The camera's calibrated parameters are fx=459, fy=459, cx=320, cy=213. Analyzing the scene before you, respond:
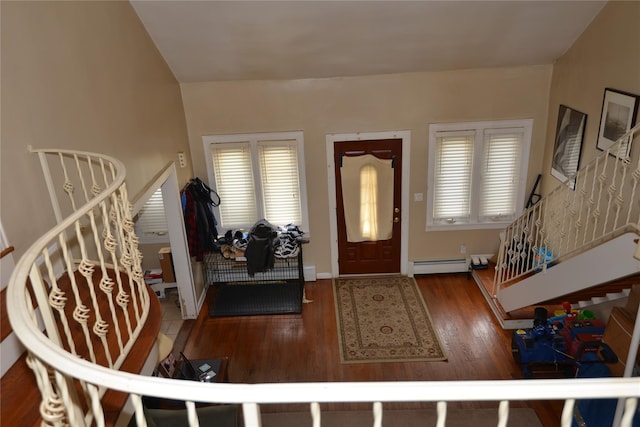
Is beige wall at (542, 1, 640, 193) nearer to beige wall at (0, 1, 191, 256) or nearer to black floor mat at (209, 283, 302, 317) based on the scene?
black floor mat at (209, 283, 302, 317)

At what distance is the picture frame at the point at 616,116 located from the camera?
4211mm

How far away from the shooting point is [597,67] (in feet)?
15.8

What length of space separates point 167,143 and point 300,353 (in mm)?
2902

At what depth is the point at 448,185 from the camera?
6395mm

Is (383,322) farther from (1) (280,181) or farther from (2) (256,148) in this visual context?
(2) (256,148)

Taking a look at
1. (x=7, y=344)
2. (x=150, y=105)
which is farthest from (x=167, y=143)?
(x=7, y=344)

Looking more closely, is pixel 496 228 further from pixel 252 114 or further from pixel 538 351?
pixel 252 114

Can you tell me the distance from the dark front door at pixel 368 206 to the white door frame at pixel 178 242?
7.04 feet

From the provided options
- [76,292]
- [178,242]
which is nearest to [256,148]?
[178,242]

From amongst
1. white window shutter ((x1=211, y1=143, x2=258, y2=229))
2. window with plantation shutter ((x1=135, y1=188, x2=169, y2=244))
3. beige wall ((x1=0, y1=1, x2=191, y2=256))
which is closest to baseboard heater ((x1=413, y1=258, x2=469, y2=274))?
white window shutter ((x1=211, y1=143, x2=258, y2=229))

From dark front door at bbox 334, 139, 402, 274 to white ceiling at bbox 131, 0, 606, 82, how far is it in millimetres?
1032

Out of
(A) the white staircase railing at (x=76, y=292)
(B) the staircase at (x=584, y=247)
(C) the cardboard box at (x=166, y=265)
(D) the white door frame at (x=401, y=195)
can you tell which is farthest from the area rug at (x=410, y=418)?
(C) the cardboard box at (x=166, y=265)

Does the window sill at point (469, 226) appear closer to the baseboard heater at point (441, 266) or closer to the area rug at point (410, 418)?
the baseboard heater at point (441, 266)

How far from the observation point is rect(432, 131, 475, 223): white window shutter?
618 cm
